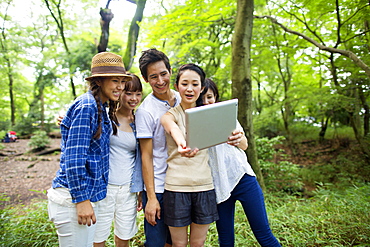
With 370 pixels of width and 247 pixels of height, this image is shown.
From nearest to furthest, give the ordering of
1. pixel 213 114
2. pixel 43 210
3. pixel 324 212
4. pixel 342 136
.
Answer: pixel 213 114 < pixel 324 212 < pixel 43 210 < pixel 342 136

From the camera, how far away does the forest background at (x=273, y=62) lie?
371 cm

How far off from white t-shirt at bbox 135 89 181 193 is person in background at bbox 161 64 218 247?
3.0 inches

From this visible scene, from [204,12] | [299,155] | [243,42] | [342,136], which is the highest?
[204,12]

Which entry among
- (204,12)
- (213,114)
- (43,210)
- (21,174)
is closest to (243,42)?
(204,12)

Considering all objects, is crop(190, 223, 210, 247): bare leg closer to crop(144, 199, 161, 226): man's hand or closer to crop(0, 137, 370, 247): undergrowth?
crop(144, 199, 161, 226): man's hand

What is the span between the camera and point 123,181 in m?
1.87

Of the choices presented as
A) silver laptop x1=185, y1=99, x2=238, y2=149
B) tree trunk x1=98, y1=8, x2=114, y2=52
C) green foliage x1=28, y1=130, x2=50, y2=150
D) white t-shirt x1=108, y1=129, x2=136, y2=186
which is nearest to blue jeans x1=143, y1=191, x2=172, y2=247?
white t-shirt x1=108, y1=129, x2=136, y2=186

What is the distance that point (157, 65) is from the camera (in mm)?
1749

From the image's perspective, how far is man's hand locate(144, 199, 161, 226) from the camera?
1.63 meters

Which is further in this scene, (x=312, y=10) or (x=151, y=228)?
(x=312, y=10)

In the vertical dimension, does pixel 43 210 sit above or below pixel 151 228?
below

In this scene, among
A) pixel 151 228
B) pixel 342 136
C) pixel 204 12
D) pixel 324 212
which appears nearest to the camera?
pixel 151 228

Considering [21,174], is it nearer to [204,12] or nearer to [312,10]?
[204,12]

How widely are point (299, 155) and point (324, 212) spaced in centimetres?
513
